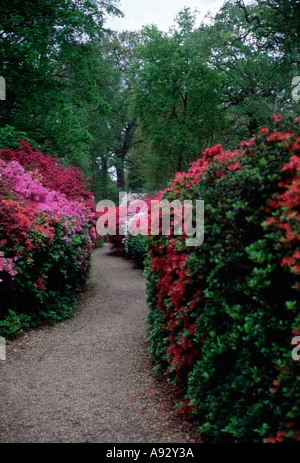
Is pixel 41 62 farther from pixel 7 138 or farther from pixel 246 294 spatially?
pixel 246 294

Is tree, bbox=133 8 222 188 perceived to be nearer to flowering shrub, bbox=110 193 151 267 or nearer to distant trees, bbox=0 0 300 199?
distant trees, bbox=0 0 300 199

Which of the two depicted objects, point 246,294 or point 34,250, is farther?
point 34,250

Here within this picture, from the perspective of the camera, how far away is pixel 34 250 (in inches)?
191

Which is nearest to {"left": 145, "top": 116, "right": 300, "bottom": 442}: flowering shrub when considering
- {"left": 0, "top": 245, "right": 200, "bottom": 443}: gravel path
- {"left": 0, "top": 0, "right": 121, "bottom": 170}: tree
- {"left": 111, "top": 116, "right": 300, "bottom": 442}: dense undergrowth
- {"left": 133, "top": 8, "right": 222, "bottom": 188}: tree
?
{"left": 111, "top": 116, "right": 300, "bottom": 442}: dense undergrowth

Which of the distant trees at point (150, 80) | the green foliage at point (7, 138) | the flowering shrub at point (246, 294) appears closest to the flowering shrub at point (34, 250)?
the green foliage at point (7, 138)

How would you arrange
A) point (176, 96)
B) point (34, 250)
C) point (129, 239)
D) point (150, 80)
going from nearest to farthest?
point (34, 250) < point (129, 239) < point (176, 96) < point (150, 80)

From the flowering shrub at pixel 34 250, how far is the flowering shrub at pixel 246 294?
2.56 m

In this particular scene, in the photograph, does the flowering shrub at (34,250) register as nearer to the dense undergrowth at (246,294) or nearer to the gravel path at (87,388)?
the gravel path at (87,388)

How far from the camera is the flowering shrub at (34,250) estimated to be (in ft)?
14.8

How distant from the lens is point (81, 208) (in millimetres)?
7469

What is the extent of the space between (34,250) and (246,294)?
11.8ft

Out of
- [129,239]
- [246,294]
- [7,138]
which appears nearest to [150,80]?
[129,239]

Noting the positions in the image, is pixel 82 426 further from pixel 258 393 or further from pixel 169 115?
pixel 169 115

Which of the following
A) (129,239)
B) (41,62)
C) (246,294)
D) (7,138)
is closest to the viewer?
(246,294)
